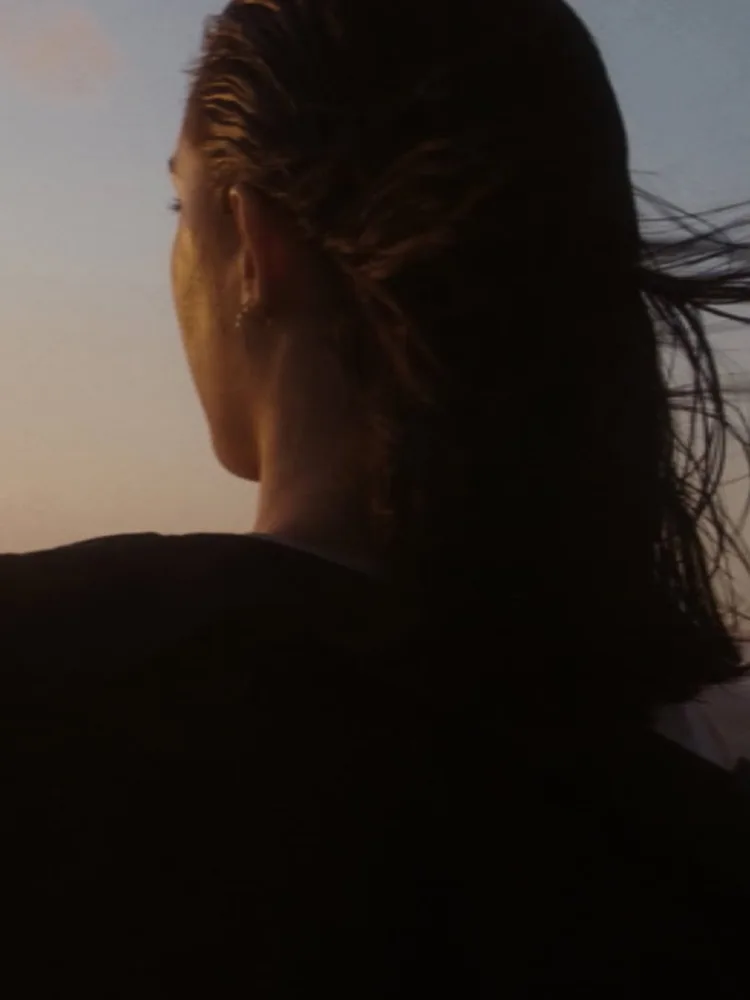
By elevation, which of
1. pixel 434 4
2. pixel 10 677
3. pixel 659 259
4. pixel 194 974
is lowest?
pixel 194 974

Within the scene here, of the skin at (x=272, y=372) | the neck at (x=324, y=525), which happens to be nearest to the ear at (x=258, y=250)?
the skin at (x=272, y=372)

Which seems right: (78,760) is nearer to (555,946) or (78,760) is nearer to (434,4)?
(555,946)

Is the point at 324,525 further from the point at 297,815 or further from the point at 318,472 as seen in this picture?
the point at 297,815

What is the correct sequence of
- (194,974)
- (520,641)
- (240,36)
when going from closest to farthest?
(194,974) → (520,641) → (240,36)

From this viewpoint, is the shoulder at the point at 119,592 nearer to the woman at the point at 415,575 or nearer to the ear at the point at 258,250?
the woman at the point at 415,575

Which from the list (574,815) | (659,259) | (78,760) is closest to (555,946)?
(574,815)

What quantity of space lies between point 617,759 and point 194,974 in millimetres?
214

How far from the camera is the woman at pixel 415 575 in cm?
64

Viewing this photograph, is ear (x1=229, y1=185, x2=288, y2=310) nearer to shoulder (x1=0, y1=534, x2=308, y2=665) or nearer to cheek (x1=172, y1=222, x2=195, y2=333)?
cheek (x1=172, y1=222, x2=195, y2=333)

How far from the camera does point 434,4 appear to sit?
829 mm

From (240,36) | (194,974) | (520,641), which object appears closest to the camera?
(194,974)

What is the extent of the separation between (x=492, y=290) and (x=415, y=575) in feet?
0.52

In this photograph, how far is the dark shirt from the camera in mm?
632

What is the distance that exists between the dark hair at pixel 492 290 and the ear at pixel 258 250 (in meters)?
0.01
